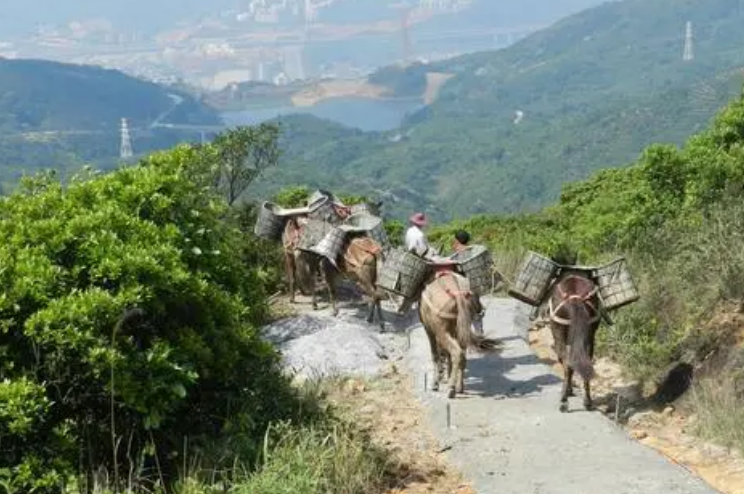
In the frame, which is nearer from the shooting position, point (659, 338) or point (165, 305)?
point (165, 305)

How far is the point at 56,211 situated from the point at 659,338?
21.4 feet

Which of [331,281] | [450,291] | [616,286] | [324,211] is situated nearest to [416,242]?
[450,291]

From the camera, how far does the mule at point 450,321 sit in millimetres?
10000

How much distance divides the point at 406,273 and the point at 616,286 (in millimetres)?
2209

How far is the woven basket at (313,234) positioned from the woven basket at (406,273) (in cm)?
337

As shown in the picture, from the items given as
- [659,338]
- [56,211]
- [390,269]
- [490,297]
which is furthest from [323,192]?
[56,211]

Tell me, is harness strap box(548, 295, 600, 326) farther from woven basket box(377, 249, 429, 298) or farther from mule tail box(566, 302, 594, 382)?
woven basket box(377, 249, 429, 298)

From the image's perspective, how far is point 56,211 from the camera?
7348 millimetres

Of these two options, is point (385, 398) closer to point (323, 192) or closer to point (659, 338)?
point (659, 338)

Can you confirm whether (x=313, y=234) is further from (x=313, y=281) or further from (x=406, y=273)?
(x=406, y=273)

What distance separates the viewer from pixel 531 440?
8664 millimetres

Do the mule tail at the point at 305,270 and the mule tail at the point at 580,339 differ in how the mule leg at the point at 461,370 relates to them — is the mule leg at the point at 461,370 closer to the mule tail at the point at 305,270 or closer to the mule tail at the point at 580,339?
the mule tail at the point at 580,339

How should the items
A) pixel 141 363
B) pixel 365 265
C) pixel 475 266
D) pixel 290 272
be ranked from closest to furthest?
pixel 141 363 → pixel 475 266 → pixel 365 265 → pixel 290 272

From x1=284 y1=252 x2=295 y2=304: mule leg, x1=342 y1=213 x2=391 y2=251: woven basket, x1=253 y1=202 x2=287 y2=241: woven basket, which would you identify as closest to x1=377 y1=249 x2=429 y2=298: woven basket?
x1=342 y1=213 x2=391 y2=251: woven basket
